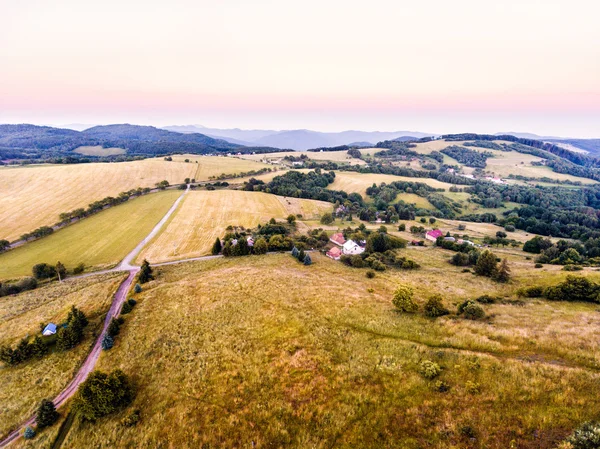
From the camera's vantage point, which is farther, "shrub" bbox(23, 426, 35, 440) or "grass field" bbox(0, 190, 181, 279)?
"grass field" bbox(0, 190, 181, 279)

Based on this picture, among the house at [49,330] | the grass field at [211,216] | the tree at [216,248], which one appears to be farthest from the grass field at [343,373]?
the grass field at [211,216]

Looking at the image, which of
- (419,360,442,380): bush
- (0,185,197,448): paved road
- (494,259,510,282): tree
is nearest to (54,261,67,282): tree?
(0,185,197,448): paved road

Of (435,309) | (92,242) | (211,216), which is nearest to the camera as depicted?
(435,309)

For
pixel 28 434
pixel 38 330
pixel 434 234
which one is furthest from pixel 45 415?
pixel 434 234

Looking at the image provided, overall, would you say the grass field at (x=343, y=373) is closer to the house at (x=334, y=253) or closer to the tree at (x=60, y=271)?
the house at (x=334, y=253)

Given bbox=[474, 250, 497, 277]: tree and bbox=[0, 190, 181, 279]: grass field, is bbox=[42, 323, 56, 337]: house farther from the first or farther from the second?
bbox=[474, 250, 497, 277]: tree

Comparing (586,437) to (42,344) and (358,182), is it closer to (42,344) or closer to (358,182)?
(42,344)

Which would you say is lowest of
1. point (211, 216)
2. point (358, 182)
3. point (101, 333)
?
point (101, 333)
